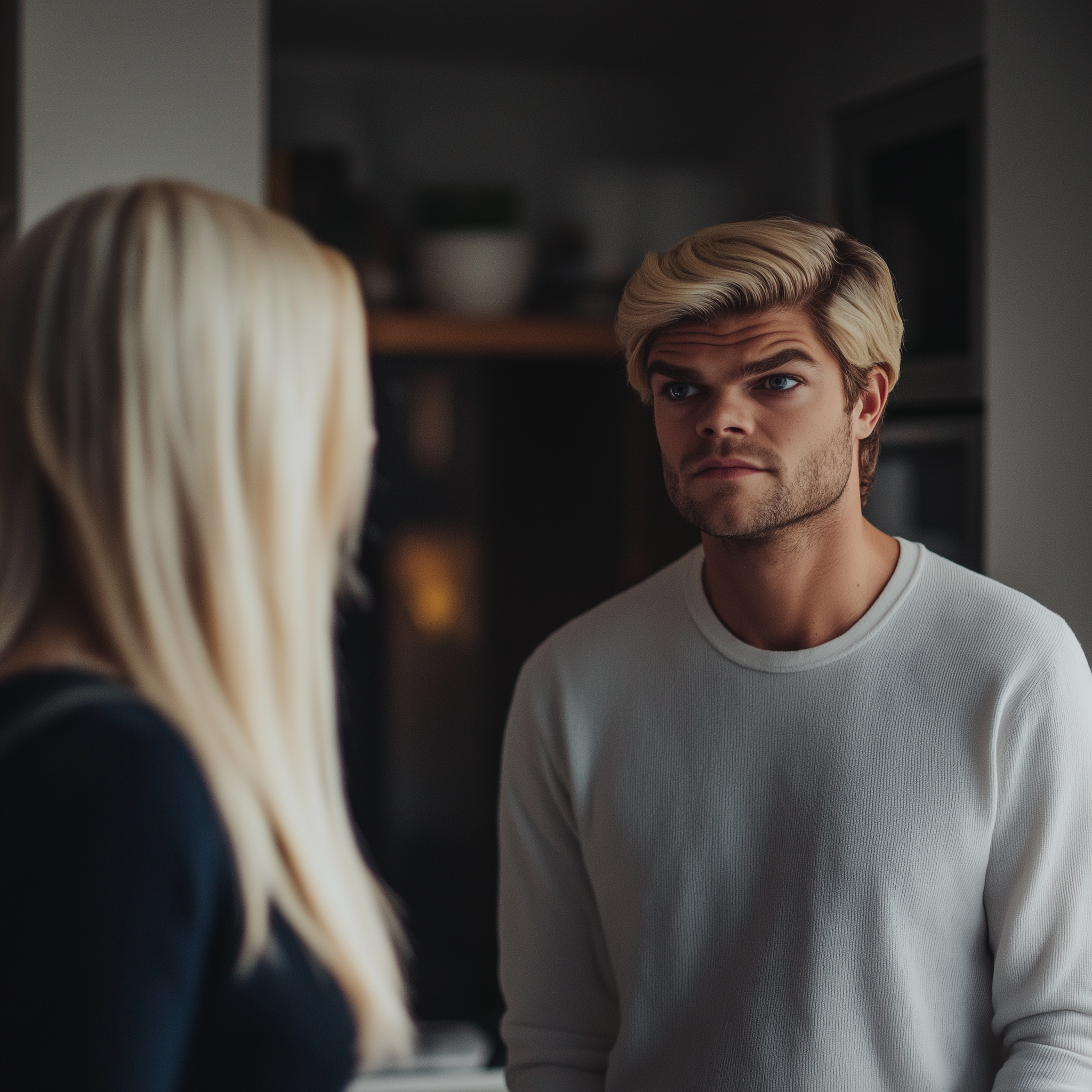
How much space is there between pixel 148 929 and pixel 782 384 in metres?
0.81

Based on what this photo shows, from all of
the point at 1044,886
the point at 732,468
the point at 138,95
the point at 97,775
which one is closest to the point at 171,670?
the point at 97,775

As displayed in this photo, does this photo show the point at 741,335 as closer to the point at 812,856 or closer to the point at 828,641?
the point at 828,641

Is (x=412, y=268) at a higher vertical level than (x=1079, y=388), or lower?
higher

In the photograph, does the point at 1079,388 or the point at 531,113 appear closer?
the point at 1079,388

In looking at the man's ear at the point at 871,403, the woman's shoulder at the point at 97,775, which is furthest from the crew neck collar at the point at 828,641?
the woman's shoulder at the point at 97,775

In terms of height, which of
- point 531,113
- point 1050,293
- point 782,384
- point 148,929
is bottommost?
point 148,929

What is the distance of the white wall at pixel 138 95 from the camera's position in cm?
157

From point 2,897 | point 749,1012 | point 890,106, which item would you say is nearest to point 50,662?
point 2,897

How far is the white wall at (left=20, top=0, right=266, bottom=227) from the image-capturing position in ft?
5.16

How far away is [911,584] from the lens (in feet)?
3.79

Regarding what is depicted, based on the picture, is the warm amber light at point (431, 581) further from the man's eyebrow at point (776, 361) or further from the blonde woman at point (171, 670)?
the blonde woman at point (171, 670)

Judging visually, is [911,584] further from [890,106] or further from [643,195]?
[643,195]

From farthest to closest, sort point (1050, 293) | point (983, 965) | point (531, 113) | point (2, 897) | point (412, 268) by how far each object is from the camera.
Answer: point (531, 113), point (412, 268), point (1050, 293), point (983, 965), point (2, 897)

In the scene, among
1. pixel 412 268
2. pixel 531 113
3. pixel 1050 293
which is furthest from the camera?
pixel 531 113
